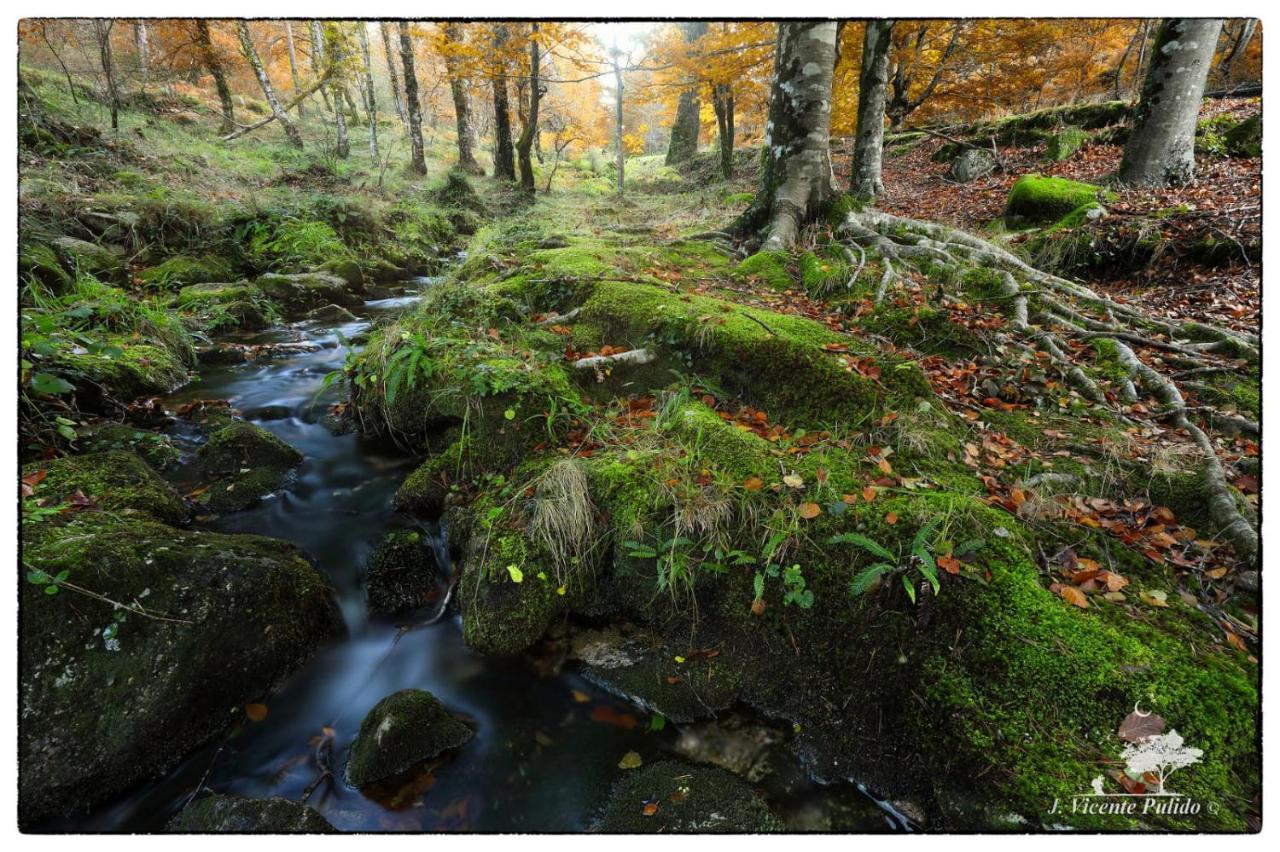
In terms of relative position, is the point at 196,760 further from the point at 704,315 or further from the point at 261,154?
the point at 261,154

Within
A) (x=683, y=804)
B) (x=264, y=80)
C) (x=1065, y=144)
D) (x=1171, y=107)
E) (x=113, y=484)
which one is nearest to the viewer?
(x=683, y=804)

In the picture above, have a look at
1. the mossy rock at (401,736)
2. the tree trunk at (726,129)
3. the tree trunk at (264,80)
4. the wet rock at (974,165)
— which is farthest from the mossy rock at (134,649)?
the tree trunk at (726,129)

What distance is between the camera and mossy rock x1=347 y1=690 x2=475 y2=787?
8.07ft

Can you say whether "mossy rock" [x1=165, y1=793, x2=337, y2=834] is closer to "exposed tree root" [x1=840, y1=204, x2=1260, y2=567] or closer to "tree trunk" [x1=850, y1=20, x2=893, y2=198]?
"exposed tree root" [x1=840, y1=204, x2=1260, y2=567]

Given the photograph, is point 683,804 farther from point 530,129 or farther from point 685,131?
point 685,131

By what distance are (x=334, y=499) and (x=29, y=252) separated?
15.4ft

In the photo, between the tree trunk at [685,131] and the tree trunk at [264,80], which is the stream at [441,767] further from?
the tree trunk at [685,131]

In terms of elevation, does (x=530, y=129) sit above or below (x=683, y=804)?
above

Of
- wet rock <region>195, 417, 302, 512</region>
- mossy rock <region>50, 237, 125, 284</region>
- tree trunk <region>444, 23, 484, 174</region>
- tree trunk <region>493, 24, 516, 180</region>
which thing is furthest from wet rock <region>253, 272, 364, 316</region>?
tree trunk <region>493, 24, 516, 180</region>

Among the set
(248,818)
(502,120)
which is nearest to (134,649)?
(248,818)

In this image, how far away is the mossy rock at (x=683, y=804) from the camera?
7.27ft

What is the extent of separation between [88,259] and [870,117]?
407 inches

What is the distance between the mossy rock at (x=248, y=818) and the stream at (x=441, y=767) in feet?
0.66

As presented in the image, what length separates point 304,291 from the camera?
320 inches
